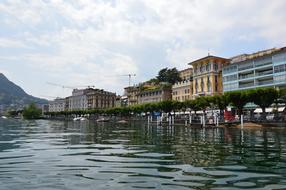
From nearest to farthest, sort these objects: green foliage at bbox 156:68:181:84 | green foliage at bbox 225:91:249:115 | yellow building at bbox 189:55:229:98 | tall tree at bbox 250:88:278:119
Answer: tall tree at bbox 250:88:278:119
green foliage at bbox 225:91:249:115
yellow building at bbox 189:55:229:98
green foliage at bbox 156:68:181:84

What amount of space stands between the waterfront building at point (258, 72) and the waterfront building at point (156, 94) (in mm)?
50937

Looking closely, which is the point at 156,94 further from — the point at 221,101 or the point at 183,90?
the point at 221,101

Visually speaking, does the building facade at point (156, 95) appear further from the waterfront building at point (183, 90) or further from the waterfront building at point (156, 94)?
the waterfront building at point (183, 90)

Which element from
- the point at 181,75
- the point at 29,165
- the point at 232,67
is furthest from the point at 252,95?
the point at 181,75

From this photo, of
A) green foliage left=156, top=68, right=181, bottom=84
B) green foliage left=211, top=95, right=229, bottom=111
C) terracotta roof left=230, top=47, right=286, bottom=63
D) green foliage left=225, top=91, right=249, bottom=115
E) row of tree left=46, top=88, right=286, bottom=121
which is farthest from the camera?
green foliage left=156, top=68, right=181, bottom=84

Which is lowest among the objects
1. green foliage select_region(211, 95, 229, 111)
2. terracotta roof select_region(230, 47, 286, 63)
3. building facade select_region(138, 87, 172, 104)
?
green foliage select_region(211, 95, 229, 111)

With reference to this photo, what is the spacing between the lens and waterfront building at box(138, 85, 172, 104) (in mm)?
166000

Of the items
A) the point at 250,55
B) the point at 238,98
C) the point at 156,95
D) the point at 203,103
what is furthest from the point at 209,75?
the point at 238,98

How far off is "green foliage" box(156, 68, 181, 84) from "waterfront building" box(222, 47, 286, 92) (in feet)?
197

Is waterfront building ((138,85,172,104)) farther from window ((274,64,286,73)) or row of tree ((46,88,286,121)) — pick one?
window ((274,64,286,73))

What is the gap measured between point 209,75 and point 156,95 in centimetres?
4794

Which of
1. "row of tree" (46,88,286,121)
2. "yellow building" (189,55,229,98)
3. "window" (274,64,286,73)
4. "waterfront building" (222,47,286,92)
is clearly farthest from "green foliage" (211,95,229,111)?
"yellow building" (189,55,229,98)

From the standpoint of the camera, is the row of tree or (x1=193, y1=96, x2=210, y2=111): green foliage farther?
(x1=193, y1=96, x2=210, y2=111): green foliage

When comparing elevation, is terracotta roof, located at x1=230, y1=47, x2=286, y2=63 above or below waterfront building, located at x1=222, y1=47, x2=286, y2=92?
above
